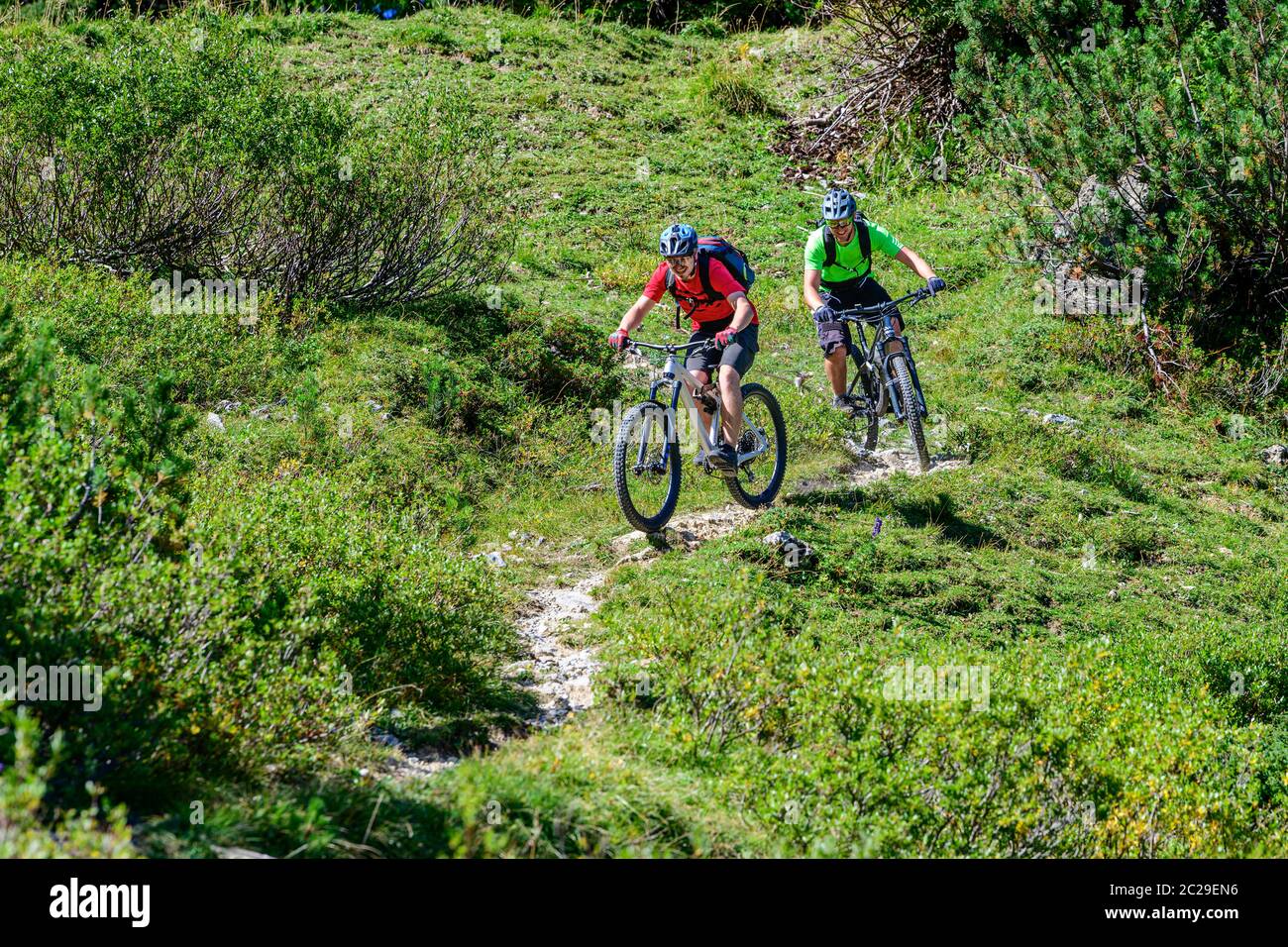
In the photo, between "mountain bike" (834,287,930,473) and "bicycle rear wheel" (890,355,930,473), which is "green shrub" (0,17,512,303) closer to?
"mountain bike" (834,287,930,473)

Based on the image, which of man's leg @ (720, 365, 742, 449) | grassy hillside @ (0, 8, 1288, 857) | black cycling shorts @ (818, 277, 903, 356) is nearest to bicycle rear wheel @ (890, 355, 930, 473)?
black cycling shorts @ (818, 277, 903, 356)

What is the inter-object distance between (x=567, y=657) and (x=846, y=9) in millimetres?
15681

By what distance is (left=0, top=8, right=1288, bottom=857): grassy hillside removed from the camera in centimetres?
520

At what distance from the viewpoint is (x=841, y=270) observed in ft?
33.2

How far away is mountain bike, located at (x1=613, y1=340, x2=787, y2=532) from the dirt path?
0.81 feet

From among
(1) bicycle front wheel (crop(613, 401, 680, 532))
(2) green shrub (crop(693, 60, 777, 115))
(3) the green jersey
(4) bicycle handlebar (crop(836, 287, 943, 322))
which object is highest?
(2) green shrub (crop(693, 60, 777, 115))

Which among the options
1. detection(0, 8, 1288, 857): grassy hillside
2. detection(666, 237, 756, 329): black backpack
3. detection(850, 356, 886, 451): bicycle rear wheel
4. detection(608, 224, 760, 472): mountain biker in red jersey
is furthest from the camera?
detection(850, 356, 886, 451): bicycle rear wheel

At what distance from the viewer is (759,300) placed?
14773 millimetres

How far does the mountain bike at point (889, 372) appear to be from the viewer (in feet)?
32.8

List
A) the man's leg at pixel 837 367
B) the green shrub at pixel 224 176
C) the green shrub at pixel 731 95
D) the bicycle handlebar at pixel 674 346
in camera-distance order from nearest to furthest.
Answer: the bicycle handlebar at pixel 674 346
the man's leg at pixel 837 367
the green shrub at pixel 224 176
the green shrub at pixel 731 95

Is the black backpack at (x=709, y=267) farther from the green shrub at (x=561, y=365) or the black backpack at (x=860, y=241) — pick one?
the green shrub at (x=561, y=365)

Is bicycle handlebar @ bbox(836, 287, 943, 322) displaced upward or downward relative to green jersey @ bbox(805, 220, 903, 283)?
downward

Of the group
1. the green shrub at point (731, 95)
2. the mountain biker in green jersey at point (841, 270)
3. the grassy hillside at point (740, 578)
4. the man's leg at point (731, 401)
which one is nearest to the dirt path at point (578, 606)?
the grassy hillside at point (740, 578)
